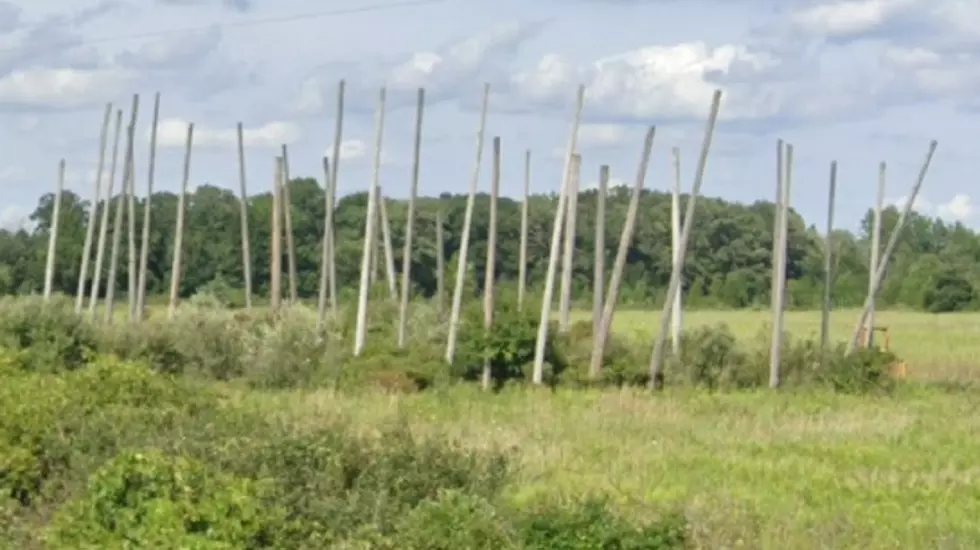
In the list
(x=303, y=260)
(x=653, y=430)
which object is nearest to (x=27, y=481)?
(x=653, y=430)

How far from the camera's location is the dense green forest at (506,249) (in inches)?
2253

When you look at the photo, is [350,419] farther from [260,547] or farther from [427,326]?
[427,326]

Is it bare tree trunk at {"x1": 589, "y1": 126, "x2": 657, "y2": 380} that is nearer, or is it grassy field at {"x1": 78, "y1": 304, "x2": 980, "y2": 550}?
grassy field at {"x1": 78, "y1": 304, "x2": 980, "y2": 550}

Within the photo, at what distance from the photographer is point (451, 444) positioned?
18188 mm

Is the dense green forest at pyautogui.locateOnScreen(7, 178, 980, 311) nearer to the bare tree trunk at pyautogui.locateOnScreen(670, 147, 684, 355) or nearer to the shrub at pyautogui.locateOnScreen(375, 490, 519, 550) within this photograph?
the bare tree trunk at pyautogui.locateOnScreen(670, 147, 684, 355)

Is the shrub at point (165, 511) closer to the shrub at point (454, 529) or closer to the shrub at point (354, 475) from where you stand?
the shrub at point (354, 475)

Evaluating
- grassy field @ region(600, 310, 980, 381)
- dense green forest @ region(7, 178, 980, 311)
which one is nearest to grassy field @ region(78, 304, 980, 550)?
grassy field @ region(600, 310, 980, 381)

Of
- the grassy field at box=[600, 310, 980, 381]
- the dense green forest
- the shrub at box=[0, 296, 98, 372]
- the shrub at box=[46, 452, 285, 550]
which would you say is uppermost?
the dense green forest

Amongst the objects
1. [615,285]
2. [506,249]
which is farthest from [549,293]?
[506,249]

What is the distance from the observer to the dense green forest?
188ft

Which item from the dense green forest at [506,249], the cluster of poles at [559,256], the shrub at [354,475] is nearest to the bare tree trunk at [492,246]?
the cluster of poles at [559,256]

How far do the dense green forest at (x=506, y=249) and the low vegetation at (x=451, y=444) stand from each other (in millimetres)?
18413

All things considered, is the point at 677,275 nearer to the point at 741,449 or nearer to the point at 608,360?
the point at 608,360

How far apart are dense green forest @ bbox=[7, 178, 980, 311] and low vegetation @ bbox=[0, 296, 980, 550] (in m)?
18.4
